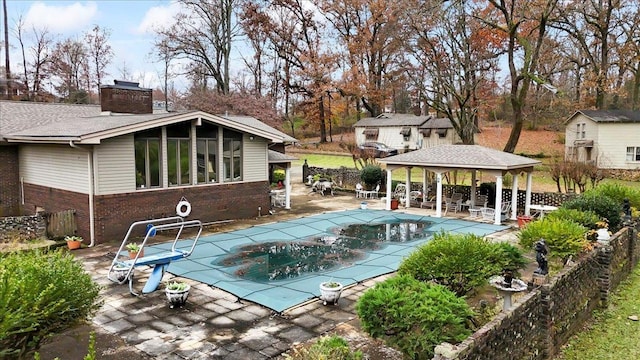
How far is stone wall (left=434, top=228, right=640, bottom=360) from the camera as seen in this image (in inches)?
178

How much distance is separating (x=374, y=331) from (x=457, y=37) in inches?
977

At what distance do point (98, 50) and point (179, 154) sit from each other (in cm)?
3163

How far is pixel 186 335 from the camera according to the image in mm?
6449

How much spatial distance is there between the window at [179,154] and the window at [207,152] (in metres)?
0.40

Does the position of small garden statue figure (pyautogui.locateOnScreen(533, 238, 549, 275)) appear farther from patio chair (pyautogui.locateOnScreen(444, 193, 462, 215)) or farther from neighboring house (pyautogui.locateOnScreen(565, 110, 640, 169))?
neighboring house (pyautogui.locateOnScreen(565, 110, 640, 169))

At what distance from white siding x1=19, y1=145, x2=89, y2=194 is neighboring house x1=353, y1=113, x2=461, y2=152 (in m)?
30.9

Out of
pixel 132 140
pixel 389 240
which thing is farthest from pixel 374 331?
pixel 132 140

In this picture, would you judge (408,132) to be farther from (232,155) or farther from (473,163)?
(232,155)

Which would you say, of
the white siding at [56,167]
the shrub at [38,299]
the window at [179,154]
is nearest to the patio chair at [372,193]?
the window at [179,154]

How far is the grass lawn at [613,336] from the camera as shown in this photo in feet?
20.2

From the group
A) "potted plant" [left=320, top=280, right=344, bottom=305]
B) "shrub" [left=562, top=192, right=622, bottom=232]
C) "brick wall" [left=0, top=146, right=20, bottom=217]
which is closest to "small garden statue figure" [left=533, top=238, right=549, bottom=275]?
"potted plant" [left=320, top=280, right=344, bottom=305]

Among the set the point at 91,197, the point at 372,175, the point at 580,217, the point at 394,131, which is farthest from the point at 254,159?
the point at 394,131

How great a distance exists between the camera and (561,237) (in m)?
8.09

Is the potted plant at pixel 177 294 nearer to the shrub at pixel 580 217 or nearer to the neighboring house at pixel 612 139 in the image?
the shrub at pixel 580 217
